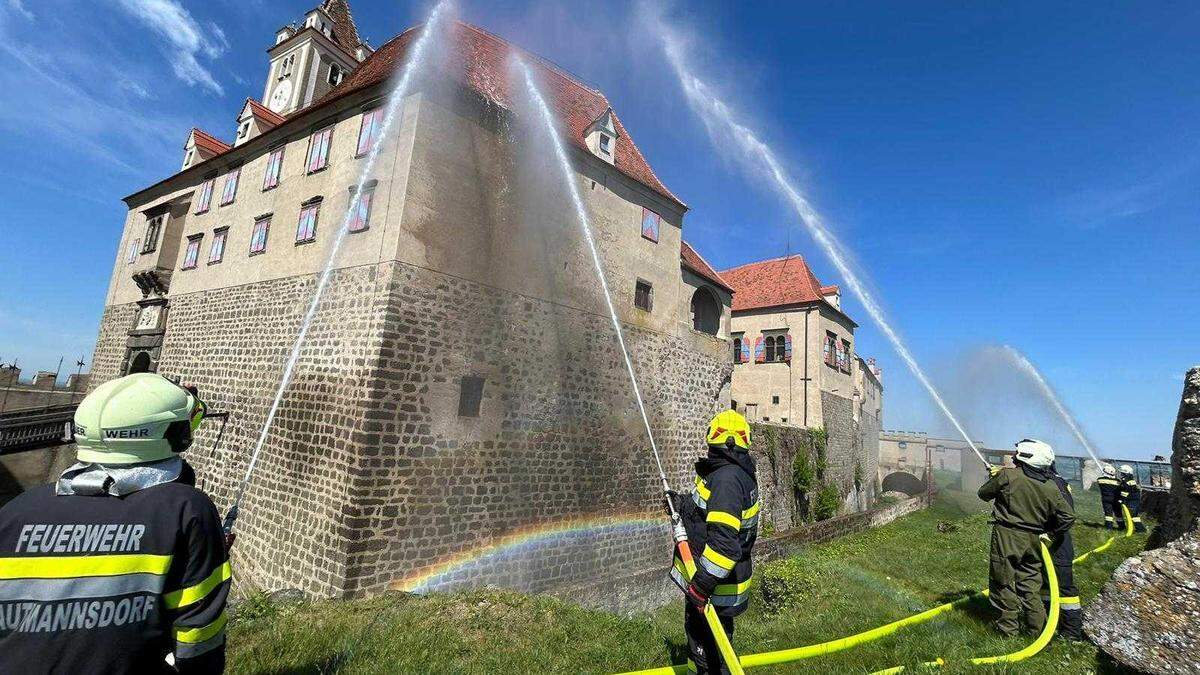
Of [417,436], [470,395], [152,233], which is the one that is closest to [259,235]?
[470,395]

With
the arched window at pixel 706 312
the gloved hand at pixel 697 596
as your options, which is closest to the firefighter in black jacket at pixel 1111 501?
the arched window at pixel 706 312

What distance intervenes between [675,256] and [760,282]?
1618cm

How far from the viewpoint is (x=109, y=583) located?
2.23 meters

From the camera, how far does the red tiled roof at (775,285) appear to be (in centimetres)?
3022

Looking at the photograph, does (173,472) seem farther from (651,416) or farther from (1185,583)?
(651,416)

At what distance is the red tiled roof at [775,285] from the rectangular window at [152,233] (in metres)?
28.5

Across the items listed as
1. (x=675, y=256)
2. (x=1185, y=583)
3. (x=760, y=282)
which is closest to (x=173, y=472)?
(x=1185, y=583)

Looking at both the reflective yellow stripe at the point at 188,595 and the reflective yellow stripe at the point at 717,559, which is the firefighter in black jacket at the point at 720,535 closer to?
the reflective yellow stripe at the point at 717,559

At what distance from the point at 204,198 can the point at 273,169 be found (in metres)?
5.33

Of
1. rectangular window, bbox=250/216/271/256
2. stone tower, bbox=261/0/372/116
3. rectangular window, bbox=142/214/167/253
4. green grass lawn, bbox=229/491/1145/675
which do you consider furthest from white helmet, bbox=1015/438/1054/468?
stone tower, bbox=261/0/372/116

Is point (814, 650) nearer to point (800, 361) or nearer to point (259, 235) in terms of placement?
point (259, 235)

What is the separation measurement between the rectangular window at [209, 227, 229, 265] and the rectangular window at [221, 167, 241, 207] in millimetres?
1065

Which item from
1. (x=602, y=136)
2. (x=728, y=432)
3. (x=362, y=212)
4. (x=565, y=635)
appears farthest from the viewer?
(x=602, y=136)

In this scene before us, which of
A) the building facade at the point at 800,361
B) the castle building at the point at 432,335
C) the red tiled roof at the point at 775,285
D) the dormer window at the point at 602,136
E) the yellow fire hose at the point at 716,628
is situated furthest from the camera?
the red tiled roof at the point at 775,285
